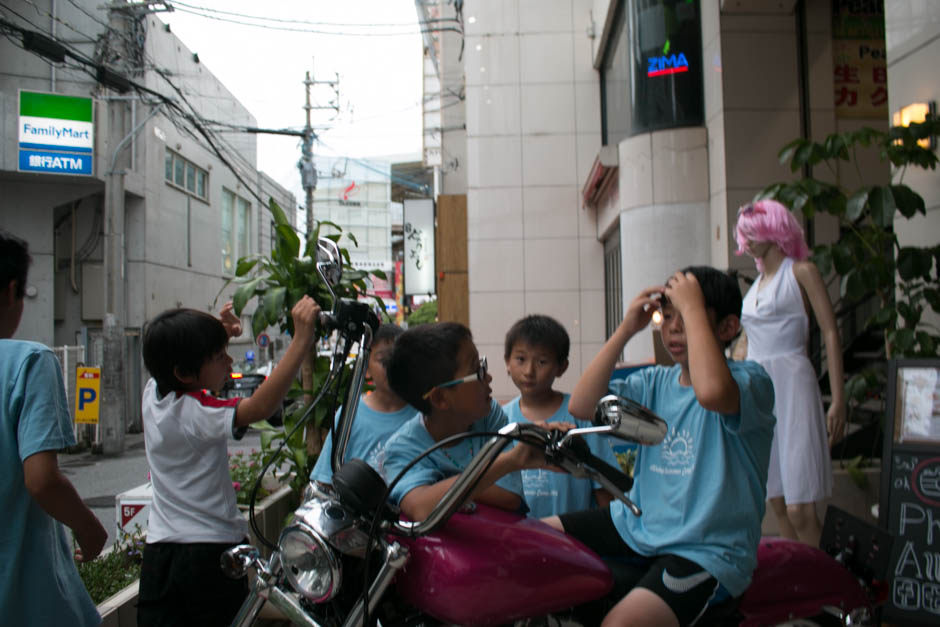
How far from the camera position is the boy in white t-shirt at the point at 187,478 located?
2.17 meters

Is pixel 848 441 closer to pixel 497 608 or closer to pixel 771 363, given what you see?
pixel 771 363

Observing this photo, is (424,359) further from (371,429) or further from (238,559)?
(371,429)

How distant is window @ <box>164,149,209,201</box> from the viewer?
59.7ft

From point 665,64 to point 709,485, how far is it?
17.6ft

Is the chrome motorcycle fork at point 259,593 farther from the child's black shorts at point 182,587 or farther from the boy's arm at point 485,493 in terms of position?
the child's black shorts at point 182,587

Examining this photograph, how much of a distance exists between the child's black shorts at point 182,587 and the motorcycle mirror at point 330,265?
1.10 m

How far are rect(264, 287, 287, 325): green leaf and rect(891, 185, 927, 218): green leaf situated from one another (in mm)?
3344

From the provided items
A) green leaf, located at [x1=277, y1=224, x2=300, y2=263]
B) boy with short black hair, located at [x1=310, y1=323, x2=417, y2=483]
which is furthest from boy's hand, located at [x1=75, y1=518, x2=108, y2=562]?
green leaf, located at [x1=277, y1=224, x2=300, y2=263]

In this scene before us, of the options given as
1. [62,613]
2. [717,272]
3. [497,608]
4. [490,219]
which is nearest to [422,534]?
[497,608]

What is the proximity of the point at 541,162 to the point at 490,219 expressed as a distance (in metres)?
1.14

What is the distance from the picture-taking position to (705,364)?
174cm

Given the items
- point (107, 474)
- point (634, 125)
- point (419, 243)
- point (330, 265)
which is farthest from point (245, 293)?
point (419, 243)

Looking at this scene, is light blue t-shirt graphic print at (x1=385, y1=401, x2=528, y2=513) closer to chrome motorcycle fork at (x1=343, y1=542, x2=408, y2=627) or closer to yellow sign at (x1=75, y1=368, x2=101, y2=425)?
chrome motorcycle fork at (x1=343, y1=542, x2=408, y2=627)

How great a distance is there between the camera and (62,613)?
1.68 meters
